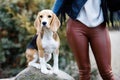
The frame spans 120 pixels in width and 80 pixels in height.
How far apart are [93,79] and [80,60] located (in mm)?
1941

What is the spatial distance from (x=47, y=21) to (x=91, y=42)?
0.54 metres

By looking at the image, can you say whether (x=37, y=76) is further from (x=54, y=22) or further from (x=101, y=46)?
(x=101, y=46)

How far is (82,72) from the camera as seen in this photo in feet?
15.9

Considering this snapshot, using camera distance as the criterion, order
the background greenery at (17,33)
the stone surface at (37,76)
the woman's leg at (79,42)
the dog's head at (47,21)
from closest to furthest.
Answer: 1. the dog's head at (47,21)
2. the woman's leg at (79,42)
3. the stone surface at (37,76)
4. the background greenery at (17,33)

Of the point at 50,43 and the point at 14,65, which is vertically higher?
the point at 50,43

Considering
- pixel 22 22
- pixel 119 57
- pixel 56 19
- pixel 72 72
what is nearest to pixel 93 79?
pixel 72 72

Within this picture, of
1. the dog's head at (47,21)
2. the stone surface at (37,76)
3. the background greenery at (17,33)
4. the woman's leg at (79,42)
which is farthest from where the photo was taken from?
the background greenery at (17,33)

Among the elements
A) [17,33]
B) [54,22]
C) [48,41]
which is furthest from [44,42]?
[17,33]

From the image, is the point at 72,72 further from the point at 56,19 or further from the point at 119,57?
the point at 119,57

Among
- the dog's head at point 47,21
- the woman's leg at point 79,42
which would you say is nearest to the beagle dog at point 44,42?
the dog's head at point 47,21

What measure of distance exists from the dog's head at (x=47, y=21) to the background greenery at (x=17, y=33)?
2864 mm

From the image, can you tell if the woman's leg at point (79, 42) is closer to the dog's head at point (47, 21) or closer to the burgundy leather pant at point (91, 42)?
the burgundy leather pant at point (91, 42)

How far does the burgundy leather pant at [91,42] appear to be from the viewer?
4652 millimetres

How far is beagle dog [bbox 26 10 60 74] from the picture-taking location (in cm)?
460
